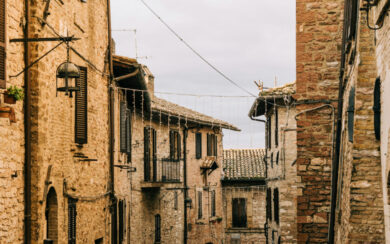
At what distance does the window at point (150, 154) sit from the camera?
70.1ft

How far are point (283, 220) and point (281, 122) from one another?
3.47m

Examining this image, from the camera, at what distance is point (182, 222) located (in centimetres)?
2642

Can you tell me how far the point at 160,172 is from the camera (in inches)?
898

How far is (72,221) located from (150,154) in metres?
9.55

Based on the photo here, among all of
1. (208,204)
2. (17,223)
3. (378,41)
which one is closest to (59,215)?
(17,223)

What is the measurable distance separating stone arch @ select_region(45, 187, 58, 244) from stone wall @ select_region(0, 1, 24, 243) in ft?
4.78

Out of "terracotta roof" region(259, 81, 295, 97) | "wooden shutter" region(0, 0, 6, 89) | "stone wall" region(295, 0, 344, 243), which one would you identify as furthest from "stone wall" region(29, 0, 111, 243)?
"terracotta roof" region(259, 81, 295, 97)

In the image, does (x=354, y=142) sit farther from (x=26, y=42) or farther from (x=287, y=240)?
(x=287, y=240)

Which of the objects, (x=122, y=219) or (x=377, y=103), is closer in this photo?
(x=377, y=103)

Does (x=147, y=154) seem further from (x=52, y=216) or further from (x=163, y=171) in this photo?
(x=52, y=216)

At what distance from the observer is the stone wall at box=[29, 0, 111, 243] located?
10250 millimetres

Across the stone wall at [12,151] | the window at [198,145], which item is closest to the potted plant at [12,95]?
the stone wall at [12,151]

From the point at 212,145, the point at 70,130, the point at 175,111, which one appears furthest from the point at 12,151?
the point at 212,145

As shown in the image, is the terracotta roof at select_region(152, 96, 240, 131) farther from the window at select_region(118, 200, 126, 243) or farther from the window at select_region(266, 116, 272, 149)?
the window at select_region(118, 200, 126, 243)
